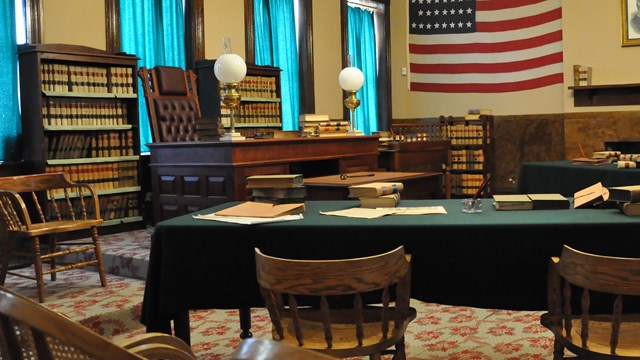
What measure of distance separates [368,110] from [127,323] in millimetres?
7680

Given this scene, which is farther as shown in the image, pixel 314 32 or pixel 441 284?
pixel 314 32

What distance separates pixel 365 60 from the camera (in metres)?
11.3

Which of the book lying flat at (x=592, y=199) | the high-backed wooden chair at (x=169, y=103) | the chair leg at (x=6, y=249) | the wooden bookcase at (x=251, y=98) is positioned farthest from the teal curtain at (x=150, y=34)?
the book lying flat at (x=592, y=199)

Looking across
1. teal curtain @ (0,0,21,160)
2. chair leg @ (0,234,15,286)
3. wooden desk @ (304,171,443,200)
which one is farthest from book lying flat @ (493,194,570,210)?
teal curtain @ (0,0,21,160)

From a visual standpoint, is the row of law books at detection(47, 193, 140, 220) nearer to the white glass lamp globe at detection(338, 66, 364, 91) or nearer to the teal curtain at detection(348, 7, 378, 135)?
the white glass lamp globe at detection(338, 66, 364, 91)

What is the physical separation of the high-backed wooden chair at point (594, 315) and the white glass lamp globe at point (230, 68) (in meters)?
3.86

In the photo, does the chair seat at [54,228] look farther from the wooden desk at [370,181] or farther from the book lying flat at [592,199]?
the book lying flat at [592,199]

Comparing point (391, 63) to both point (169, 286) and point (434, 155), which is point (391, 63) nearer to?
point (434, 155)

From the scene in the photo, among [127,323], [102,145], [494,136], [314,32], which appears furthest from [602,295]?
[494,136]

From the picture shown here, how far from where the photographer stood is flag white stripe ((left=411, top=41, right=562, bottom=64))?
411 inches

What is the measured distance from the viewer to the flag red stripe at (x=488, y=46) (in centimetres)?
1044

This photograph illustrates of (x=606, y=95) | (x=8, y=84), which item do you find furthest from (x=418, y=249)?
(x=606, y=95)

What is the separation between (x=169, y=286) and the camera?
8.48 feet

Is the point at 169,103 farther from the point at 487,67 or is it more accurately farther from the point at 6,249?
the point at 487,67
